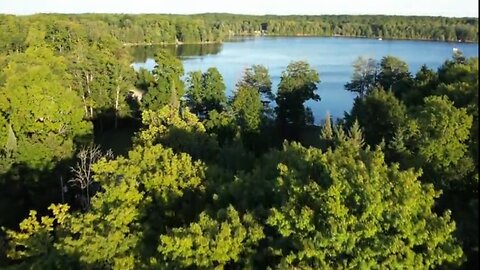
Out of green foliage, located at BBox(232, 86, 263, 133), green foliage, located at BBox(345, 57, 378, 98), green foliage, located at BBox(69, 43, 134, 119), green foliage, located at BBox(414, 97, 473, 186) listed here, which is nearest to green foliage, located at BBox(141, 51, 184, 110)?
green foliage, located at BBox(69, 43, 134, 119)

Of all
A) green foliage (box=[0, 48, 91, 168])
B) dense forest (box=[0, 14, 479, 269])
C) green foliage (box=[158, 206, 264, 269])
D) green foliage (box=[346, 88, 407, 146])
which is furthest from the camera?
green foliage (box=[0, 48, 91, 168])

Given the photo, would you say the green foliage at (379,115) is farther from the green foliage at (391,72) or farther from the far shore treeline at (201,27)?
the far shore treeline at (201,27)

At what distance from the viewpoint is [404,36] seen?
377ft

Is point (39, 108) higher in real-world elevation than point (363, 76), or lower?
lower

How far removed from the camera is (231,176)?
16.2m

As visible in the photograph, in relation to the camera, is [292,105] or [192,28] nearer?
[292,105]

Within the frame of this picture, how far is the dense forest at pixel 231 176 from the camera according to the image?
455 inches

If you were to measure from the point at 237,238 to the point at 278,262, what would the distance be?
1.05 meters

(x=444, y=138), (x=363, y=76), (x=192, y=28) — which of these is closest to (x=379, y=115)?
(x=444, y=138)

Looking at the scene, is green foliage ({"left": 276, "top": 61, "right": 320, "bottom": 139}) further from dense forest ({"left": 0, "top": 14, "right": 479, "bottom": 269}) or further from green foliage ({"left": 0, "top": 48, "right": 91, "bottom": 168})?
green foliage ({"left": 0, "top": 48, "right": 91, "bottom": 168})

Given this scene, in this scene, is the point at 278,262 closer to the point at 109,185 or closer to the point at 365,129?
the point at 109,185

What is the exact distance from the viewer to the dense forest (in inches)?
455

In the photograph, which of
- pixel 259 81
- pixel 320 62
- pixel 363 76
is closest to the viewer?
pixel 259 81

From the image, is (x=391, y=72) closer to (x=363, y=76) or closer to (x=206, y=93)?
(x=363, y=76)
